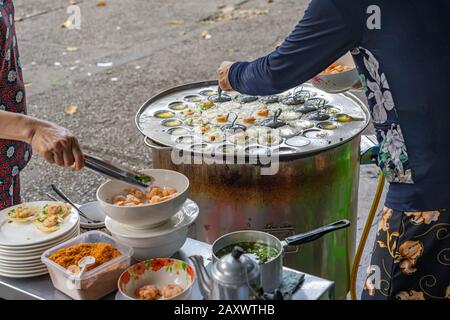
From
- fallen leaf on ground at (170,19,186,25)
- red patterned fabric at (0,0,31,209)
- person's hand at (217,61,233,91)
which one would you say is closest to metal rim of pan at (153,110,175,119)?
person's hand at (217,61,233,91)

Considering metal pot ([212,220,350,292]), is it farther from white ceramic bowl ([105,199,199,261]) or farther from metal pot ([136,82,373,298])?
metal pot ([136,82,373,298])

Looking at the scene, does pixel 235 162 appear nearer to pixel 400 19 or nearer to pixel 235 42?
pixel 400 19

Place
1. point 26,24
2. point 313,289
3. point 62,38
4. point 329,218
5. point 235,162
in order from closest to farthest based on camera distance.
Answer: point 313,289 → point 235,162 → point 329,218 → point 62,38 → point 26,24

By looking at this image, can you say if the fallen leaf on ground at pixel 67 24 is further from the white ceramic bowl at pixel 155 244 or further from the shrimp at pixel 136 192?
the white ceramic bowl at pixel 155 244

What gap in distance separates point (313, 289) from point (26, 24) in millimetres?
8162

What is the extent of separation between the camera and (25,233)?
2.35 m

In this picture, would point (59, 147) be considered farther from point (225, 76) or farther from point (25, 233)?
point (225, 76)

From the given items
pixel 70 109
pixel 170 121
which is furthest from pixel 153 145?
pixel 70 109

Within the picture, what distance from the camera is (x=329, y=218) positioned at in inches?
123

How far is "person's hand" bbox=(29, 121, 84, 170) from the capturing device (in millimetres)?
2223

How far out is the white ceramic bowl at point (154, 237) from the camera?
2.23 metres

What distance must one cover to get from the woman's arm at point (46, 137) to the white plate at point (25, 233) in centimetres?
26

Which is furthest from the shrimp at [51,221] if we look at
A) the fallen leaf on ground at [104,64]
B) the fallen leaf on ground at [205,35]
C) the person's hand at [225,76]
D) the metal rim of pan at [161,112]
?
the fallen leaf on ground at [205,35]

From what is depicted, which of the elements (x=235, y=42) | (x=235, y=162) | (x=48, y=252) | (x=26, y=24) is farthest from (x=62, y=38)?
(x=48, y=252)
